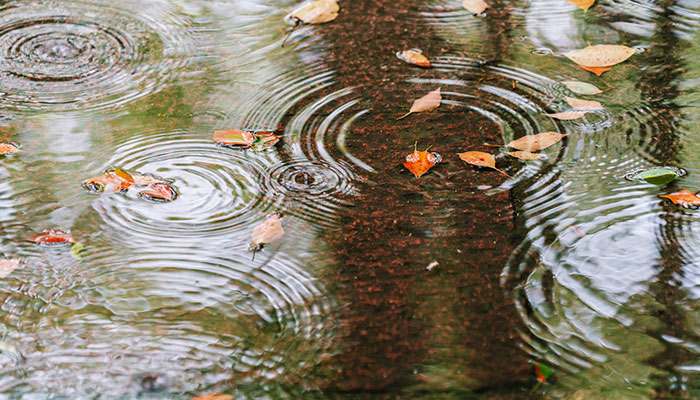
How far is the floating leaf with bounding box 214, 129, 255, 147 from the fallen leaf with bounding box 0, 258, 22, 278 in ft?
2.73

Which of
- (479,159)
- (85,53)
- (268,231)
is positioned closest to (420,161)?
(479,159)

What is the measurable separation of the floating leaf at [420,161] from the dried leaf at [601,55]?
3.30ft

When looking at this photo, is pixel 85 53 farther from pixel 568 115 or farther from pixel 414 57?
pixel 568 115

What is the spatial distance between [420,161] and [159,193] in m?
0.95

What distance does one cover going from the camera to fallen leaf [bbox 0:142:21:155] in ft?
7.62

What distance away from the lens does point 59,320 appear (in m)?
1.73

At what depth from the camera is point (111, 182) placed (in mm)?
2166

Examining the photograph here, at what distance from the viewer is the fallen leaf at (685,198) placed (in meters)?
2.03

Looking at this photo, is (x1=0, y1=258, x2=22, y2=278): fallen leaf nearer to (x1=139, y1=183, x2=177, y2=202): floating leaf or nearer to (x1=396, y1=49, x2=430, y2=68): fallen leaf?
(x1=139, y1=183, x2=177, y2=202): floating leaf

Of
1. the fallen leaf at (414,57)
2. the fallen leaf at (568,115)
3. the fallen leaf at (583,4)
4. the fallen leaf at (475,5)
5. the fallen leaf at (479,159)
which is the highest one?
the fallen leaf at (475,5)

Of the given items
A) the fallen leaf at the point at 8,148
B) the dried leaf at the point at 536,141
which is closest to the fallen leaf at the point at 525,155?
the dried leaf at the point at 536,141

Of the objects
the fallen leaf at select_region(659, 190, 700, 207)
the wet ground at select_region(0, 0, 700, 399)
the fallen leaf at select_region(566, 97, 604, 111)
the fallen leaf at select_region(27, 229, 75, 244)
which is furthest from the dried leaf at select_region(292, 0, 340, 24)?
the fallen leaf at select_region(659, 190, 700, 207)

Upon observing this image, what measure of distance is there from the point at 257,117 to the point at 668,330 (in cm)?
167

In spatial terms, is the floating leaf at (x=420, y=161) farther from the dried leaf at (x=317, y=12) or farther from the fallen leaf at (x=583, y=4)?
the fallen leaf at (x=583, y=4)
